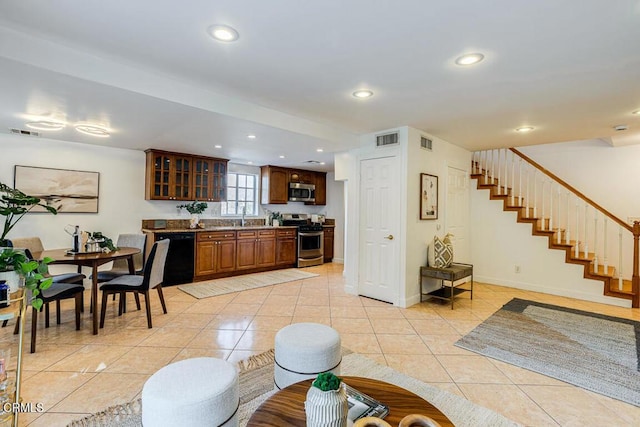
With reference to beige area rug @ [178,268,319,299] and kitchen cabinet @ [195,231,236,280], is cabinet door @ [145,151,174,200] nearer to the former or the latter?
kitchen cabinet @ [195,231,236,280]

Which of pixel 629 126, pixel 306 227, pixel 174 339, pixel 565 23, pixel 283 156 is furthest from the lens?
pixel 306 227

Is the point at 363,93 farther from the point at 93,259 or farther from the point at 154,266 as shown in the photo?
the point at 93,259

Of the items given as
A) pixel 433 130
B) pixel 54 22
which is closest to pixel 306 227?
pixel 433 130

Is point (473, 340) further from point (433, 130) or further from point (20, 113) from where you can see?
point (20, 113)

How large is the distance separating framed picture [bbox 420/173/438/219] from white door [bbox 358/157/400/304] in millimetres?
402

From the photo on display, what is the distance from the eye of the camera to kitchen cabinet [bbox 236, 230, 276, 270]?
6.01 metres

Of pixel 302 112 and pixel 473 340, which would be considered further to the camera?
pixel 302 112

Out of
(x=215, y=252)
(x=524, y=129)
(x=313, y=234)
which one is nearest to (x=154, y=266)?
(x=215, y=252)

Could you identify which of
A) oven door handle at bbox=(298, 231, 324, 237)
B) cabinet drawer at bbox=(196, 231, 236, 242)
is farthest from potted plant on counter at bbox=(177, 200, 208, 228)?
oven door handle at bbox=(298, 231, 324, 237)

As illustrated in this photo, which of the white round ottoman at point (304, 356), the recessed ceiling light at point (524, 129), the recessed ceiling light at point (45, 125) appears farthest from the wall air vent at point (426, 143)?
the recessed ceiling light at point (45, 125)

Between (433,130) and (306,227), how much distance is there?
3.62 m

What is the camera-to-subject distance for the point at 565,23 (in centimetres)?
189

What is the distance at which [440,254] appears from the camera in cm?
436

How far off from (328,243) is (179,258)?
11.6ft
